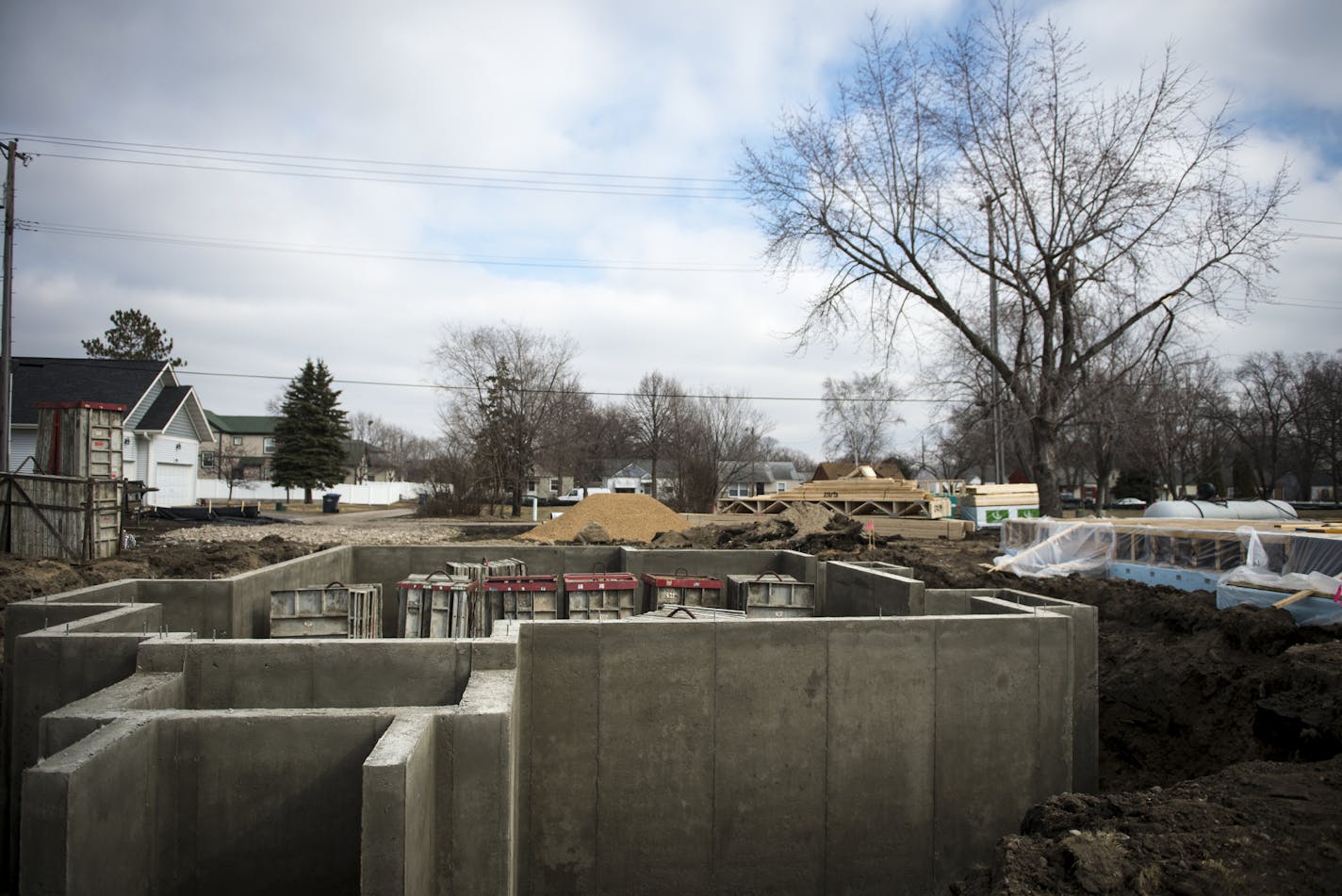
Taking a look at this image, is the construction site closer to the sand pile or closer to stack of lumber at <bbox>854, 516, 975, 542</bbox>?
stack of lumber at <bbox>854, 516, 975, 542</bbox>

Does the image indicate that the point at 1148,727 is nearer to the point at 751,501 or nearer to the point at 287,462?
the point at 751,501

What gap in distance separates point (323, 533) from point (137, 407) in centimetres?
1079

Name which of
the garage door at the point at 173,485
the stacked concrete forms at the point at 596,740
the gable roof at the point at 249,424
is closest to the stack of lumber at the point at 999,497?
the stacked concrete forms at the point at 596,740

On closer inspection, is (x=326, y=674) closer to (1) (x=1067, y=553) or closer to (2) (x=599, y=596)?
(2) (x=599, y=596)

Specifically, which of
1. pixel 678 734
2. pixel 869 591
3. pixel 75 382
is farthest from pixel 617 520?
pixel 75 382

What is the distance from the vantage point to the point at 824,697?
24.3 ft

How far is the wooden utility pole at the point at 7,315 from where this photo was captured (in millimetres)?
20344

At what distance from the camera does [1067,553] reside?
15.4 metres

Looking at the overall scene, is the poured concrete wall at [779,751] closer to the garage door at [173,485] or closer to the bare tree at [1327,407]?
the garage door at [173,485]

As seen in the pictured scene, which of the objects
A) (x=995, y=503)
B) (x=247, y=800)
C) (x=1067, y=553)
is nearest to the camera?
(x=247, y=800)

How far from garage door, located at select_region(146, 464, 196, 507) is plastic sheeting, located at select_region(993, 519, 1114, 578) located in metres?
31.2

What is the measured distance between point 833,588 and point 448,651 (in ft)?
22.3

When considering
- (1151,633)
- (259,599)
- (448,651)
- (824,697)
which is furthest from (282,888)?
(1151,633)

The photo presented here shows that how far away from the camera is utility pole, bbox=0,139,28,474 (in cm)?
2034
